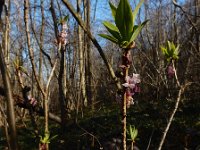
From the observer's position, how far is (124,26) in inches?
34.3

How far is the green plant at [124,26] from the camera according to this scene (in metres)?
0.83

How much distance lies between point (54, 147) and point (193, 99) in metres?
4.13

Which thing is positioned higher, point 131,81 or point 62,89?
point 131,81

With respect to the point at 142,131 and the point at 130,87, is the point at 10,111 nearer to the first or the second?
the point at 130,87

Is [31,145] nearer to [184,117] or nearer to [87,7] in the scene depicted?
[184,117]

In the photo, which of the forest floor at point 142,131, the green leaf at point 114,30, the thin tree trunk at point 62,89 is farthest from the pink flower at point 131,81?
the forest floor at point 142,131

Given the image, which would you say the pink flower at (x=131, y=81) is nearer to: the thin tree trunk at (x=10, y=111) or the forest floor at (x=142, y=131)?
the thin tree trunk at (x=10, y=111)

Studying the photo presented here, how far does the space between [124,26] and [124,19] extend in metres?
0.02

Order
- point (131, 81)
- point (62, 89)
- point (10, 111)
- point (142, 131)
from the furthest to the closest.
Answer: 1. point (142, 131)
2. point (62, 89)
3. point (131, 81)
4. point (10, 111)

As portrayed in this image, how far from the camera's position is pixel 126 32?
0.88 meters

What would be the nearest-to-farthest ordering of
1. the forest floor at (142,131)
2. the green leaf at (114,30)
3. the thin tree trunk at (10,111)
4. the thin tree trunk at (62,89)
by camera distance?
the thin tree trunk at (10,111) → the green leaf at (114,30) → the thin tree trunk at (62,89) → the forest floor at (142,131)

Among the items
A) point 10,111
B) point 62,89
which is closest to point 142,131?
point 62,89

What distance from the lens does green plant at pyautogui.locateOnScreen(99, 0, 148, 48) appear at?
2.73ft

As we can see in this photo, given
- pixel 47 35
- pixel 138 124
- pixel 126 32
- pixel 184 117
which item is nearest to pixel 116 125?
pixel 138 124
